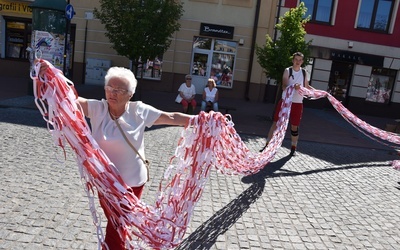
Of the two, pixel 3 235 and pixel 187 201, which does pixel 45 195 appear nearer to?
pixel 3 235

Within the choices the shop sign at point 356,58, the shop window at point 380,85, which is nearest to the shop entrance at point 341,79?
the shop sign at point 356,58

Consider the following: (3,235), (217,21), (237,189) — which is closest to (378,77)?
(217,21)

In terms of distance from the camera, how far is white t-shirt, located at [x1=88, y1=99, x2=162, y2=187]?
282cm

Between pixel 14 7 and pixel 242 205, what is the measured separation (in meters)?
19.5

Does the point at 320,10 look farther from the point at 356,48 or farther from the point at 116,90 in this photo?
the point at 116,90

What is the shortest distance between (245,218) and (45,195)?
256 centimetres

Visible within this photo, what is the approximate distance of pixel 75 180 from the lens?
5355 mm

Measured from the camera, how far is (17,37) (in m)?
20.3

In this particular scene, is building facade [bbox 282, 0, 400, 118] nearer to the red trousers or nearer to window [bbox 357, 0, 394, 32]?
window [bbox 357, 0, 394, 32]

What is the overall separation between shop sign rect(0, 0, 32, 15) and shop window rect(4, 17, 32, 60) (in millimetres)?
518

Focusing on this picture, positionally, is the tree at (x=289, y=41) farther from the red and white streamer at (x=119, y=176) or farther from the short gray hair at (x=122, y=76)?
the short gray hair at (x=122, y=76)

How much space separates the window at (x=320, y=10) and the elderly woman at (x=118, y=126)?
719 inches

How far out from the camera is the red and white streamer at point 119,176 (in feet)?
8.56

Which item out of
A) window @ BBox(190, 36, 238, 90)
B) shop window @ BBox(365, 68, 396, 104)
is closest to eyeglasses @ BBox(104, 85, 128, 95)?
window @ BBox(190, 36, 238, 90)
